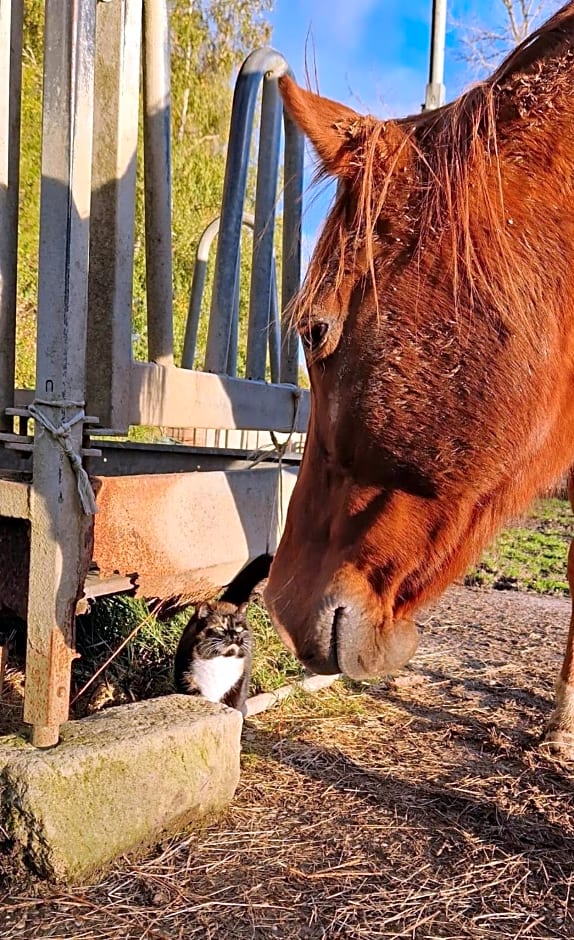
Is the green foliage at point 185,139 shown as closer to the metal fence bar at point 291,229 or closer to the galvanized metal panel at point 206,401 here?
the metal fence bar at point 291,229

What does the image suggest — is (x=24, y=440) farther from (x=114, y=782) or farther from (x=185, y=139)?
(x=185, y=139)

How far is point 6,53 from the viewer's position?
1.90 meters

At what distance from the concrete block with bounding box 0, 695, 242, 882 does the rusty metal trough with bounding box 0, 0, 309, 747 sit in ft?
0.39

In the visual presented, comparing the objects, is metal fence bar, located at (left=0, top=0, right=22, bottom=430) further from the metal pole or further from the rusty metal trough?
the metal pole

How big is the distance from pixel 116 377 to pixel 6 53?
0.86 meters

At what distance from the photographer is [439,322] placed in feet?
4.26

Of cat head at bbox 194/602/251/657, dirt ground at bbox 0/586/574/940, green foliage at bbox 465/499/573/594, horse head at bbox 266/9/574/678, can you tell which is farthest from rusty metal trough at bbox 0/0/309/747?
green foliage at bbox 465/499/573/594

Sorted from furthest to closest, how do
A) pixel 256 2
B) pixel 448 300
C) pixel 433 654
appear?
pixel 256 2 → pixel 433 654 → pixel 448 300

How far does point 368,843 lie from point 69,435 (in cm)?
133

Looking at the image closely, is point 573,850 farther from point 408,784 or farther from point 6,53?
point 6,53

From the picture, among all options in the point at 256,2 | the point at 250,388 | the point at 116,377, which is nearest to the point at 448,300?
the point at 116,377

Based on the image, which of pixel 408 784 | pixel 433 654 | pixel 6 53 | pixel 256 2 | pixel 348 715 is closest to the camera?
pixel 6 53

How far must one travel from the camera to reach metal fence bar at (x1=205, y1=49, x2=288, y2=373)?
244cm

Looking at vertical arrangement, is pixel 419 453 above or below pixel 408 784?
above
